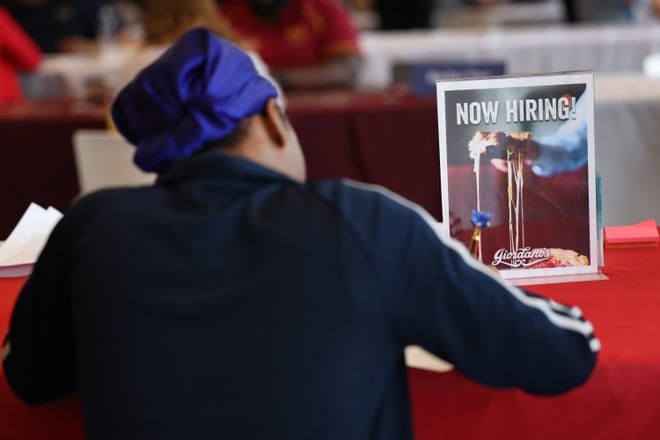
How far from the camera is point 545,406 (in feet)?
3.97

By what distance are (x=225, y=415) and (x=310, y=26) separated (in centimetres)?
360

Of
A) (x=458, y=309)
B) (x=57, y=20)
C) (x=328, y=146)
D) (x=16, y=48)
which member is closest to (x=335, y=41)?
(x=328, y=146)

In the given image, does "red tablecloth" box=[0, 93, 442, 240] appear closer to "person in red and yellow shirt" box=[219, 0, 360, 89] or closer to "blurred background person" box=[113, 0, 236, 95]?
"blurred background person" box=[113, 0, 236, 95]

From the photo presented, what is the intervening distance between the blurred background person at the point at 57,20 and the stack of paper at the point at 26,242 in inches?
158

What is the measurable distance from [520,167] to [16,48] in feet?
11.6

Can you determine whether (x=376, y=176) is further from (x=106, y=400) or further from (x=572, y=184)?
(x=106, y=400)

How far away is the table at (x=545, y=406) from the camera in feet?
3.96

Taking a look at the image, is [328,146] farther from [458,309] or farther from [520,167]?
[458,309]

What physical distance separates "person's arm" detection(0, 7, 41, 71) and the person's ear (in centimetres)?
354

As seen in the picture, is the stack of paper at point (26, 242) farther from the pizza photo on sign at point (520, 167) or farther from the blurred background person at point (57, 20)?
the blurred background person at point (57, 20)

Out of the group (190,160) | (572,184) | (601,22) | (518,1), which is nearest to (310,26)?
(601,22)

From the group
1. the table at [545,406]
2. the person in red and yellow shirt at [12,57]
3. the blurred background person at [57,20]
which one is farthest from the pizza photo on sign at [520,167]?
Result: the blurred background person at [57,20]

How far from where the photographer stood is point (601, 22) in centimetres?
618

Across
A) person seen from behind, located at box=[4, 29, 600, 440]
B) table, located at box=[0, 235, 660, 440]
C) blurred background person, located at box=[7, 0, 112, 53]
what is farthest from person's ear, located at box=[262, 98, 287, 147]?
blurred background person, located at box=[7, 0, 112, 53]
